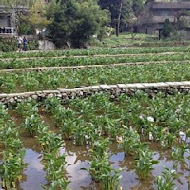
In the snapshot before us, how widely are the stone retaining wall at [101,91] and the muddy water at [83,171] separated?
9.66 ft

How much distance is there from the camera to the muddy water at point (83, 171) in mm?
6344

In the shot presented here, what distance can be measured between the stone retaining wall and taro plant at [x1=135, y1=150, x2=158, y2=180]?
241 inches

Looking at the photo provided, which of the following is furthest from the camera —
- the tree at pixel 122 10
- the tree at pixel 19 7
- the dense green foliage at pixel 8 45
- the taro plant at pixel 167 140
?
the tree at pixel 122 10

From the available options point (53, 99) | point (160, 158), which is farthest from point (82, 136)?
point (53, 99)

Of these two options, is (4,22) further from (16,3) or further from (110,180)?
(110,180)

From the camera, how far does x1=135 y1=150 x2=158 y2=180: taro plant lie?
627cm

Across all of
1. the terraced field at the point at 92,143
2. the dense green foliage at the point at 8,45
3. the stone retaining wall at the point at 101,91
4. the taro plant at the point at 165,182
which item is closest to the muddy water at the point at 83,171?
the terraced field at the point at 92,143

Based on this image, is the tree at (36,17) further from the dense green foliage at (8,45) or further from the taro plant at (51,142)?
the taro plant at (51,142)

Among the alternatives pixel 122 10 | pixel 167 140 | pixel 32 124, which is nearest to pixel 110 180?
pixel 167 140

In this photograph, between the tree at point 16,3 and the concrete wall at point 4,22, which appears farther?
the concrete wall at point 4,22

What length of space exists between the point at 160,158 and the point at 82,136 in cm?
187

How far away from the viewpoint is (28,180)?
6.58m

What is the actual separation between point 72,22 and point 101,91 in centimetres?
2305

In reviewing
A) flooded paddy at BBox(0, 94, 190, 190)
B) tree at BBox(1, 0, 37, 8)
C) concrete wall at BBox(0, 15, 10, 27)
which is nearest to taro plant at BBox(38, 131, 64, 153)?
flooded paddy at BBox(0, 94, 190, 190)
